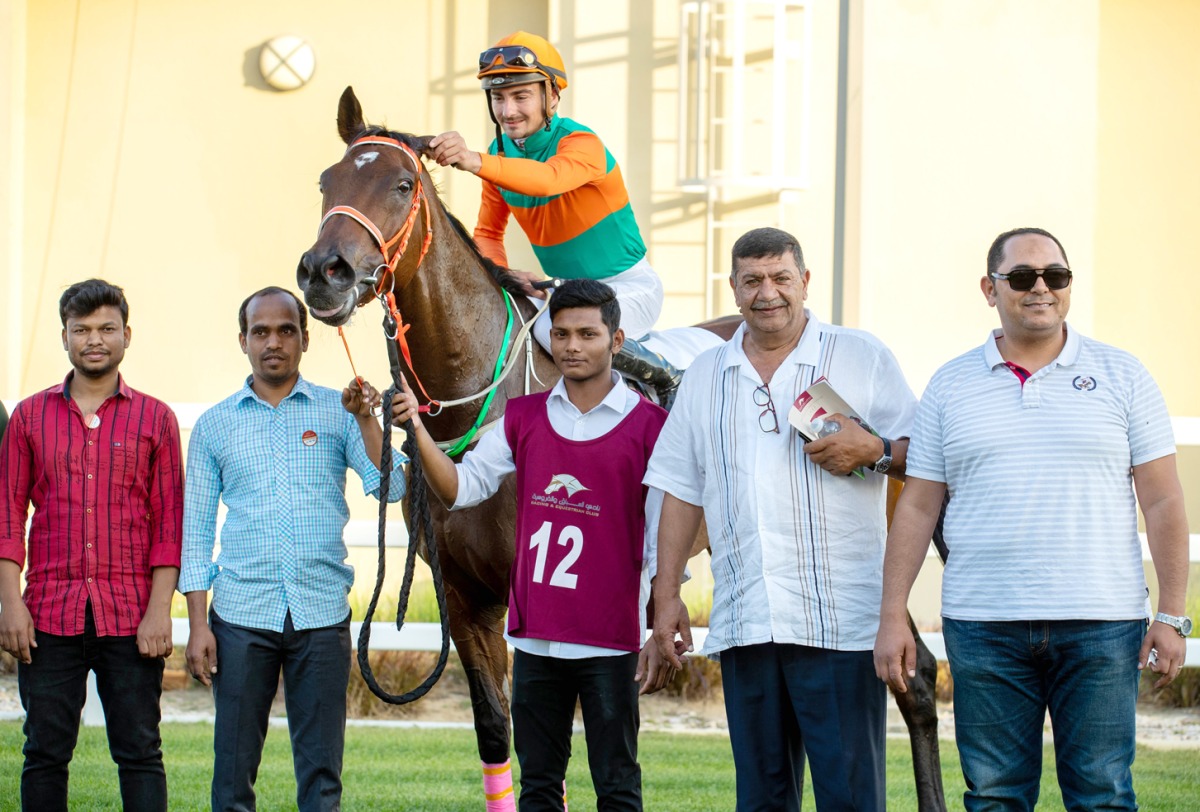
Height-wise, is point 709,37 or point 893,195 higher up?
point 709,37

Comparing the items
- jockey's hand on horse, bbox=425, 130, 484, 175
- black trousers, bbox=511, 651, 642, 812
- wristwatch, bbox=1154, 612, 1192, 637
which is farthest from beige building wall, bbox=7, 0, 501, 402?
wristwatch, bbox=1154, 612, 1192, 637

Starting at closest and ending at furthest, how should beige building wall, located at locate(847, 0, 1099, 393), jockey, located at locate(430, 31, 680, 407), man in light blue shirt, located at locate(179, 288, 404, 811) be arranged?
man in light blue shirt, located at locate(179, 288, 404, 811)
jockey, located at locate(430, 31, 680, 407)
beige building wall, located at locate(847, 0, 1099, 393)

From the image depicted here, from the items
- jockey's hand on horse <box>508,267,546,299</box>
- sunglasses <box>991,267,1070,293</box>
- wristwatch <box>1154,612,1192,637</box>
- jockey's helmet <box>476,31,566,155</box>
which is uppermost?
jockey's helmet <box>476,31,566,155</box>

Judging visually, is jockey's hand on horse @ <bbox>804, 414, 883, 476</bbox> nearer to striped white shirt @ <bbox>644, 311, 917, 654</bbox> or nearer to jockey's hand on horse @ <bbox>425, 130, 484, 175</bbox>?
striped white shirt @ <bbox>644, 311, 917, 654</bbox>

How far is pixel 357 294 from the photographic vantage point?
3920 mm

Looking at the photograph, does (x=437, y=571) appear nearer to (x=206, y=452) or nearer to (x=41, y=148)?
(x=206, y=452)

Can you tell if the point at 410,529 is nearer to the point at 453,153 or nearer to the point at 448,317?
the point at 448,317

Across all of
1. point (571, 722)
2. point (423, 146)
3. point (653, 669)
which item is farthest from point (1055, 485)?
point (423, 146)

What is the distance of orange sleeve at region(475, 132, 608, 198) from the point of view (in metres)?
4.27

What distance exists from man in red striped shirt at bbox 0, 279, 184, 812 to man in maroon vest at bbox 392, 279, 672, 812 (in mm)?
990

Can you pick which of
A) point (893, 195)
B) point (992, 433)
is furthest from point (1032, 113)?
point (992, 433)

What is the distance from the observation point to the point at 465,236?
184 inches

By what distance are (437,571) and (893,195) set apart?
18.2 feet

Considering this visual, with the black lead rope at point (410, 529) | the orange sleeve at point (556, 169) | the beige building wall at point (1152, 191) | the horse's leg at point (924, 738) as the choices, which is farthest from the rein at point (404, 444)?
the beige building wall at point (1152, 191)
